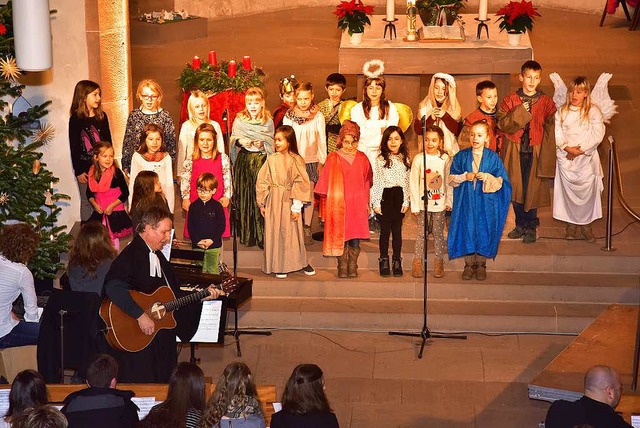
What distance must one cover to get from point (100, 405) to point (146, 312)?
166cm

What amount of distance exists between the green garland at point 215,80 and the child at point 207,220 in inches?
80.4

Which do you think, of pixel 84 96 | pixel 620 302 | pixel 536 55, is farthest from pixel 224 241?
pixel 536 55

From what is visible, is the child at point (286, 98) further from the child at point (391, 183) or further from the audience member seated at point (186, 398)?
the audience member seated at point (186, 398)

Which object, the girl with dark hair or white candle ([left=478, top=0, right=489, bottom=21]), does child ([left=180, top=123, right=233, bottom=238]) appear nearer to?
white candle ([left=478, top=0, right=489, bottom=21])

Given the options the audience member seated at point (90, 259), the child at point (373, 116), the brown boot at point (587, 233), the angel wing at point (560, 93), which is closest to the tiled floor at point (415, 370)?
the brown boot at point (587, 233)

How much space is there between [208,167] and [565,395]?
4303 millimetres

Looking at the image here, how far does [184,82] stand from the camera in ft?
47.7

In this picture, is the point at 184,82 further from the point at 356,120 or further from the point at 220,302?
the point at 220,302

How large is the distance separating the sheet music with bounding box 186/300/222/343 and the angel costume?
4.50 meters

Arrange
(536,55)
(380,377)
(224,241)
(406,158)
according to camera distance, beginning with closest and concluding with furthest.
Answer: (380,377)
(406,158)
(224,241)
(536,55)

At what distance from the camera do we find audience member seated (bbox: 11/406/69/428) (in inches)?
302

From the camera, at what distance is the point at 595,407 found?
869 cm

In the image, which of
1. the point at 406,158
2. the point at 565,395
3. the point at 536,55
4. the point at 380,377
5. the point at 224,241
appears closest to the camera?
the point at 565,395

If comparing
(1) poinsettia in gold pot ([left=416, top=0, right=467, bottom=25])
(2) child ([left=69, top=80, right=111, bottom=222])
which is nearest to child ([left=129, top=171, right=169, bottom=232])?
(2) child ([left=69, top=80, right=111, bottom=222])
